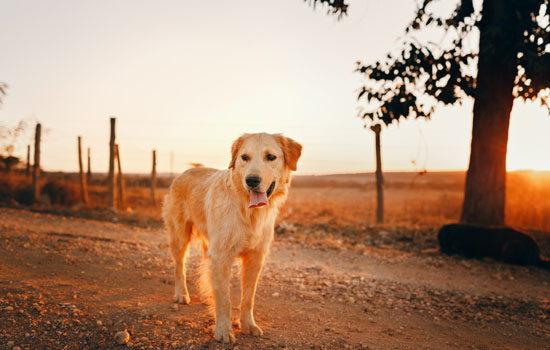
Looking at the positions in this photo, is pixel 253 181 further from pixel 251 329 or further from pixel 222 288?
pixel 251 329

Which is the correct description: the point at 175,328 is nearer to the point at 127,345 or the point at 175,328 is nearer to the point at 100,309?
the point at 127,345

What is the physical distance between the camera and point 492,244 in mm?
8336

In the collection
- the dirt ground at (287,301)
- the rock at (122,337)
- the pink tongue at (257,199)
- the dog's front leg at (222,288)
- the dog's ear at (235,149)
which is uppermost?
the dog's ear at (235,149)

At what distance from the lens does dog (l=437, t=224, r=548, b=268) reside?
8.09m

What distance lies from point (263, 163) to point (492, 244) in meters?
7.26

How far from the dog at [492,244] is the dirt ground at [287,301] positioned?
0.29 metres

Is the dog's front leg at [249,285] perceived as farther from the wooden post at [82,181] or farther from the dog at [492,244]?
the wooden post at [82,181]

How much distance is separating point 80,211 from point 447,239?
1263 centimetres

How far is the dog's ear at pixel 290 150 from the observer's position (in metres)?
3.85

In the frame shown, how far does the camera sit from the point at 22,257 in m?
5.62

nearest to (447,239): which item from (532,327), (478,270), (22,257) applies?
(478,270)

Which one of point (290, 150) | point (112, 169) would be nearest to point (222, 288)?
point (290, 150)

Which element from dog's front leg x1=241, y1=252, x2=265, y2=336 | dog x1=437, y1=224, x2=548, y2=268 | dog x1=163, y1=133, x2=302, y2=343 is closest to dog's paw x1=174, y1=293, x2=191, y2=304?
dog x1=163, y1=133, x2=302, y2=343

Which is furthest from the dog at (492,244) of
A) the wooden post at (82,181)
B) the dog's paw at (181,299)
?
the wooden post at (82,181)
